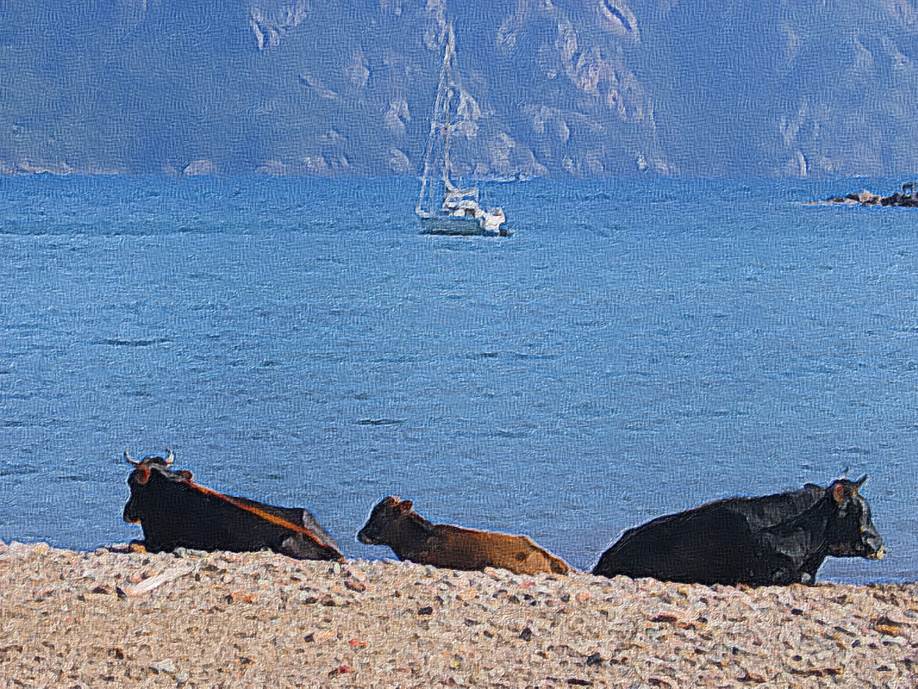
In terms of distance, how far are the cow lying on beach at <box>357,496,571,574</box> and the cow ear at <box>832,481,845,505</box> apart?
1895 mm

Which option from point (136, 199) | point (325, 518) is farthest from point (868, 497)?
point (136, 199)

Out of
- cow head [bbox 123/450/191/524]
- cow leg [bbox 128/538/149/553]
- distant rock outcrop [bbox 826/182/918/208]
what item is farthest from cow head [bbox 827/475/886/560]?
distant rock outcrop [bbox 826/182/918/208]

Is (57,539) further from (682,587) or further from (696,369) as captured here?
(696,369)

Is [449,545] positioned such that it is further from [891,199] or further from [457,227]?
[891,199]

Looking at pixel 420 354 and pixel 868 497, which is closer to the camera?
pixel 868 497

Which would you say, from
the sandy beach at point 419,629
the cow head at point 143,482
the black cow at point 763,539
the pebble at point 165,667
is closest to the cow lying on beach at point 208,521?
the cow head at point 143,482

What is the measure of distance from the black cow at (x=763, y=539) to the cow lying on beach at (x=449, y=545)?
1.98ft

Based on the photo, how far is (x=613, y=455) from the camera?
1919cm

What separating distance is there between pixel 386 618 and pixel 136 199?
6687 inches

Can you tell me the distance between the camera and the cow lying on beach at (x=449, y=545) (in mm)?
9992

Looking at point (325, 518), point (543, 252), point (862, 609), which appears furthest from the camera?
point (543, 252)

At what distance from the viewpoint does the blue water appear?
1653 centimetres

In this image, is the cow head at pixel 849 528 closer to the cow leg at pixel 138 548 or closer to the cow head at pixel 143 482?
the cow head at pixel 143 482

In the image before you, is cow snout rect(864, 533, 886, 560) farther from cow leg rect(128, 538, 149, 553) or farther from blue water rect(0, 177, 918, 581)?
cow leg rect(128, 538, 149, 553)
